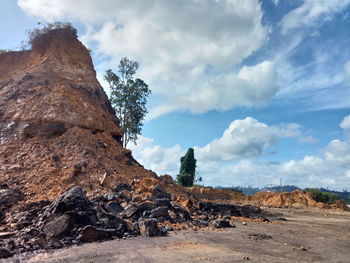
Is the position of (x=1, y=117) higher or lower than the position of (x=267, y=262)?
higher

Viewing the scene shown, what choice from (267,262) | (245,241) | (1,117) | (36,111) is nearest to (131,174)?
(36,111)

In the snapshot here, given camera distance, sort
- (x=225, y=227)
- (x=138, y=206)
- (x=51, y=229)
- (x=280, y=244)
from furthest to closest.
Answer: (x=225, y=227) → (x=138, y=206) → (x=280, y=244) → (x=51, y=229)

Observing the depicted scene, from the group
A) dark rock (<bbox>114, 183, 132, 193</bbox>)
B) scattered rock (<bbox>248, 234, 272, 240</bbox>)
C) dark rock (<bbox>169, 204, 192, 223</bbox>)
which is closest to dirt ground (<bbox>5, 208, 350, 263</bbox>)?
scattered rock (<bbox>248, 234, 272, 240</bbox>)

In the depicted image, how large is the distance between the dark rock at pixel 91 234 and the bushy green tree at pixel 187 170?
1357 inches

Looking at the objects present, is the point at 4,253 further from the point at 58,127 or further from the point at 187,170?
the point at 187,170

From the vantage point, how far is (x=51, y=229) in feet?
35.9

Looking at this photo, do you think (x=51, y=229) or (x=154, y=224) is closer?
(x=51, y=229)

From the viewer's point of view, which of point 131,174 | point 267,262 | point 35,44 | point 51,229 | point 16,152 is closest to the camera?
A: point 267,262

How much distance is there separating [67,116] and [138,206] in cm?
1149

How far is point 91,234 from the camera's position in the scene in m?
11.1

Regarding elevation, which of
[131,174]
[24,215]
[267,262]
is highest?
[131,174]

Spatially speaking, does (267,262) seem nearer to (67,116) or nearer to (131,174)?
(131,174)

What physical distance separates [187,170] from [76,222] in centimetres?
3517

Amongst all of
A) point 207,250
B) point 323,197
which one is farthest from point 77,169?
point 323,197
